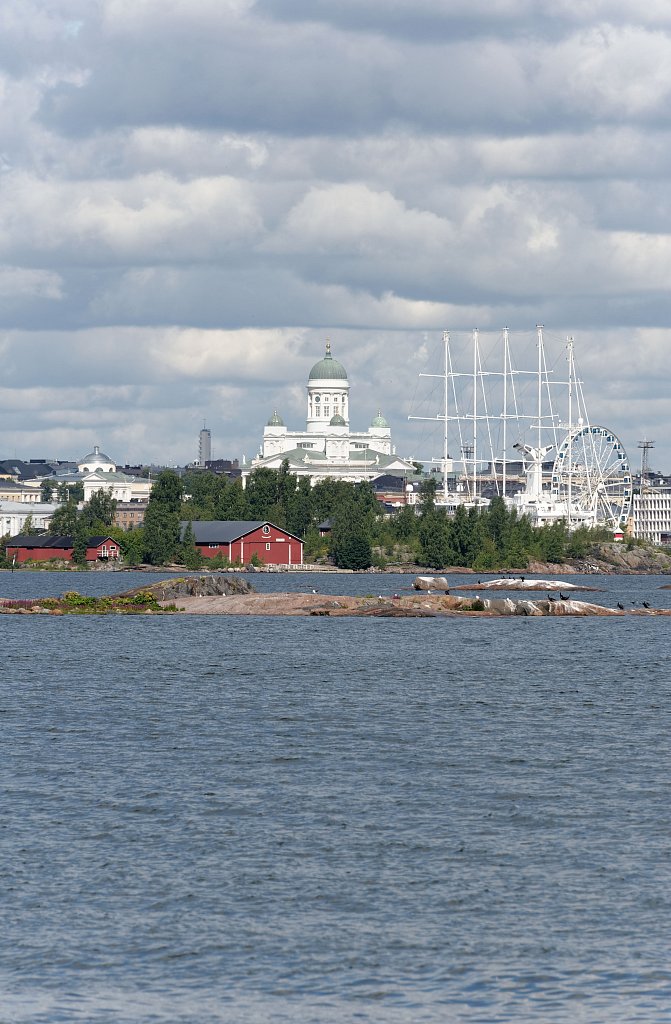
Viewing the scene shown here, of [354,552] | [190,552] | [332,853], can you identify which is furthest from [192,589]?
[354,552]

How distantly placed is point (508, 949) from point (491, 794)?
33.2 ft

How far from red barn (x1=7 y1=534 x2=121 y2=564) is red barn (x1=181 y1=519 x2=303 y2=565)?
8546mm

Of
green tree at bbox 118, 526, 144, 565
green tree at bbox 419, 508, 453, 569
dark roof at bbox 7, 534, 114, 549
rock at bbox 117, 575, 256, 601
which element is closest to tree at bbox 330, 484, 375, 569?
green tree at bbox 419, 508, 453, 569

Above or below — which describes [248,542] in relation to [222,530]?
below

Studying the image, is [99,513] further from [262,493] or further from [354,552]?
[354,552]

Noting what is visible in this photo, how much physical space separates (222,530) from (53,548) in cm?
2034

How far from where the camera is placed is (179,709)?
44.4 metres

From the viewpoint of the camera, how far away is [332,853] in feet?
83.0

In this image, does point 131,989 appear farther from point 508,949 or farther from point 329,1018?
point 508,949

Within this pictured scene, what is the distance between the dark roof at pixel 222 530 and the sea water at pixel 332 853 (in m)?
119

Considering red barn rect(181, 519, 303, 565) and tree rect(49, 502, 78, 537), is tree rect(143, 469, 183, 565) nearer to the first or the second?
red barn rect(181, 519, 303, 565)

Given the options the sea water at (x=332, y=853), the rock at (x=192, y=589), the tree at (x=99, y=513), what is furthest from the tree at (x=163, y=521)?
the sea water at (x=332, y=853)

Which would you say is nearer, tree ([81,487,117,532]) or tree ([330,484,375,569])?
tree ([330,484,375,569])

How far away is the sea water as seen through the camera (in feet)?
62.1
